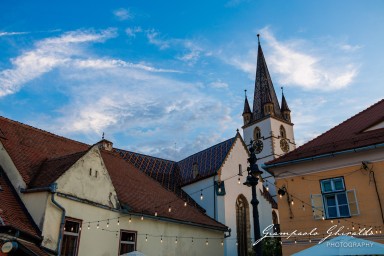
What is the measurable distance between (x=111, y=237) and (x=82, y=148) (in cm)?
517

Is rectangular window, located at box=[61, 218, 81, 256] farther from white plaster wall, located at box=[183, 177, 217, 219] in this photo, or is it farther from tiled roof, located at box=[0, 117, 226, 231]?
white plaster wall, located at box=[183, 177, 217, 219]

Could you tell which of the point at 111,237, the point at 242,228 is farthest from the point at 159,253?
the point at 242,228

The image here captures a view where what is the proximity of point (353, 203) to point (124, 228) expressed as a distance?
879cm

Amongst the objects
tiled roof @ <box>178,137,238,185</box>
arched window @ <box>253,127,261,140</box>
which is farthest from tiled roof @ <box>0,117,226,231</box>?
arched window @ <box>253,127,261,140</box>

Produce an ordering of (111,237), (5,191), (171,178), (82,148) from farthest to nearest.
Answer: (171,178) < (82,148) < (111,237) < (5,191)

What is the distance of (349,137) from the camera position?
1363 centimetres

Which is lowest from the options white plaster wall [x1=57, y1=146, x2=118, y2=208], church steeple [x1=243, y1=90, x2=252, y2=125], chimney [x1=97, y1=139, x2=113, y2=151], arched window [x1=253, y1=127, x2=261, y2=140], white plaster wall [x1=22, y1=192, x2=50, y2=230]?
white plaster wall [x1=22, y1=192, x2=50, y2=230]

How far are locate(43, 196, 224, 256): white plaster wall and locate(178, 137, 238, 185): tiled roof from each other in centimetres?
756

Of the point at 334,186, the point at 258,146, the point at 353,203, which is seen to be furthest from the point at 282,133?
the point at 353,203

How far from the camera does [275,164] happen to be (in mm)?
14414

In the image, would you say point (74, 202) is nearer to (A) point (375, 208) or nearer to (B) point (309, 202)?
(B) point (309, 202)

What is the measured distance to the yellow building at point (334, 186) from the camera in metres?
12.2

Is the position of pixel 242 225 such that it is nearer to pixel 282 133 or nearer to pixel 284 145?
pixel 284 145

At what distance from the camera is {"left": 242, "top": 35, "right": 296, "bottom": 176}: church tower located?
52906 millimetres
